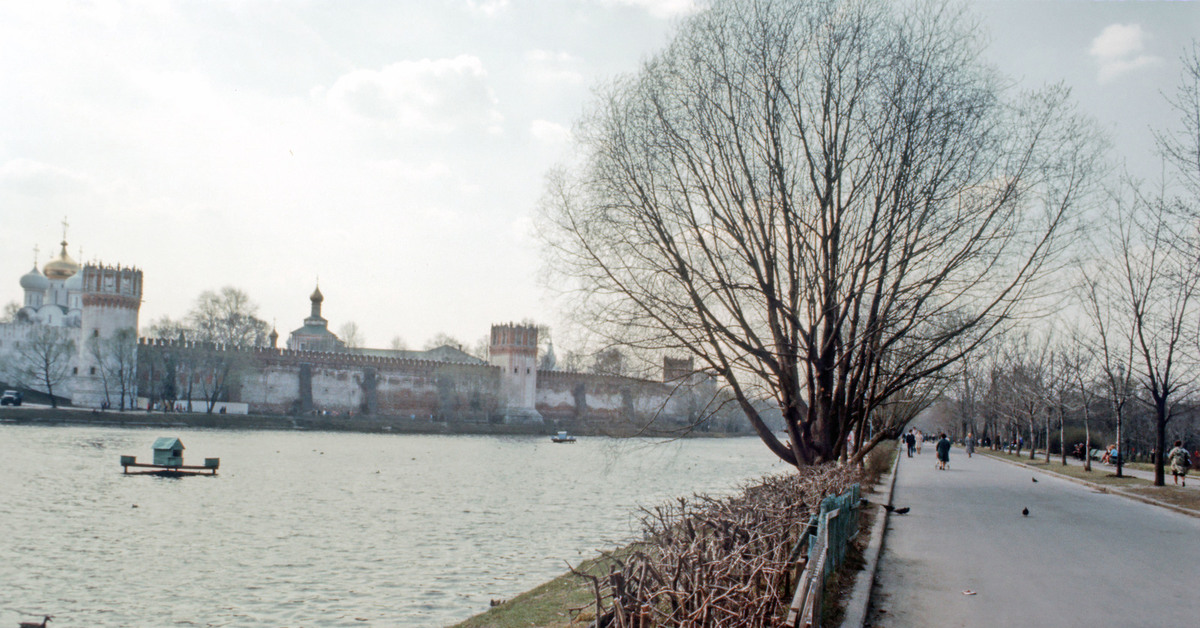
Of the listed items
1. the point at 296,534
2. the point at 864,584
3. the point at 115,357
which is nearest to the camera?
the point at 864,584

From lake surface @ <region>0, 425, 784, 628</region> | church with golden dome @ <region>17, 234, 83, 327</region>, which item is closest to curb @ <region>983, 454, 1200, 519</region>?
lake surface @ <region>0, 425, 784, 628</region>

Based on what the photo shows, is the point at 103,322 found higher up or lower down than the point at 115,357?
higher up

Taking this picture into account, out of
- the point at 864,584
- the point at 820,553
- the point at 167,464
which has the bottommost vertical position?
the point at 167,464

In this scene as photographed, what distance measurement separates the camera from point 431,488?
1014 inches

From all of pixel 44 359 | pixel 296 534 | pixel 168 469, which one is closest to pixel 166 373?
pixel 44 359

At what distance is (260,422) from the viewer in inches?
2295

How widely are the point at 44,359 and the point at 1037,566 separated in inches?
2539

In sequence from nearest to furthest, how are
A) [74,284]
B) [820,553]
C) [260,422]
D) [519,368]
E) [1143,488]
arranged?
1. [820,553]
2. [1143,488]
3. [260,422]
4. [519,368]
5. [74,284]

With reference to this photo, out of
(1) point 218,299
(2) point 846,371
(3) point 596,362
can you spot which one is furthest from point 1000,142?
(1) point 218,299

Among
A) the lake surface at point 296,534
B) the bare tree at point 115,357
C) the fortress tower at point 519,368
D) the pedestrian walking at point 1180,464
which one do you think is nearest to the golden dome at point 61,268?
the bare tree at point 115,357

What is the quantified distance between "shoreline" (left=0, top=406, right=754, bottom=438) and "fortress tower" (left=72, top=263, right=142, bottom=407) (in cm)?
503

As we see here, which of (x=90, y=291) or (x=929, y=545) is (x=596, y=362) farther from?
(x=90, y=291)

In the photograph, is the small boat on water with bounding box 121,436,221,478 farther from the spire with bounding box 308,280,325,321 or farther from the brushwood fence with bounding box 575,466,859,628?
the spire with bounding box 308,280,325,321

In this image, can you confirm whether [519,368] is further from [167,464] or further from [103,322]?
[167,464]
